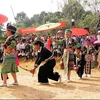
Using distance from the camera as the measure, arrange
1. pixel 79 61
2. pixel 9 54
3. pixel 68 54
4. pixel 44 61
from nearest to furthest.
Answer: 1. pixel 9 54
2. pixel 44 61
3. pixel 68 54
4. pixel 79 61

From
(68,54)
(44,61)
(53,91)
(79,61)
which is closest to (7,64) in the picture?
(44,61)

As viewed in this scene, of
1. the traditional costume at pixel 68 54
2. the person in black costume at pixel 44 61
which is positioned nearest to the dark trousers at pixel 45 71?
the person in black costume at pixel 44 61

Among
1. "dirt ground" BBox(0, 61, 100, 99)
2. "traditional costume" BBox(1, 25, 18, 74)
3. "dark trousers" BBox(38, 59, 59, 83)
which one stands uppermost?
"traditional costume" BBox(1, 25, 18, 74)

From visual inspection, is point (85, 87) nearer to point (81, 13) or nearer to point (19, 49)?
point (19, 49)

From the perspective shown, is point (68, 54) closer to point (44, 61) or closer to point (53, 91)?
point (44, 61)

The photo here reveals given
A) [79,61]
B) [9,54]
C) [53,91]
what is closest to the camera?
[53,91]

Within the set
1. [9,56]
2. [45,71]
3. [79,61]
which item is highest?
[9,56]

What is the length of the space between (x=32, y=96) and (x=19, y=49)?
1205 centimetres

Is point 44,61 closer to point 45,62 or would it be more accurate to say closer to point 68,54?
point 45,62

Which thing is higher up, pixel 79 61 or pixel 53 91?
pixel 79 61

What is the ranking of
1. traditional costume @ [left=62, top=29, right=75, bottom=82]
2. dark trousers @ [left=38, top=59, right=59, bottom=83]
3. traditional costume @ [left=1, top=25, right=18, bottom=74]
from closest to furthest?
traditional costume @ [left=1, top=25, right=18, bottom=74] → dark trousers @ [left=38, top=59, right=59, bottom=83] → traditional costume @ [left=62, top=29, right=75, bottom=82]

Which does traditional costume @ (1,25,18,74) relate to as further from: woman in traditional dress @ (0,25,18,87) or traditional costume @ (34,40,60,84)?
traditional costume @ (34,40,60,84)

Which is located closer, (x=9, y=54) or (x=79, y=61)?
(x=9, y=54)

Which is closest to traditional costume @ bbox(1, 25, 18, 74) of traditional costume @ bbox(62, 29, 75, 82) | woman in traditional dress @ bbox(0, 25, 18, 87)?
woman in traditional dress @ bbox(0, 25, 18, 87)
